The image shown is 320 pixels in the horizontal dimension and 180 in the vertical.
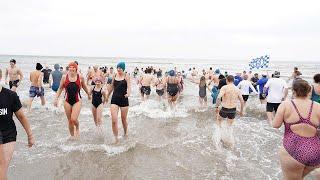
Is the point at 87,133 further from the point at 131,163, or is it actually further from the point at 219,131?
the point at 219,131

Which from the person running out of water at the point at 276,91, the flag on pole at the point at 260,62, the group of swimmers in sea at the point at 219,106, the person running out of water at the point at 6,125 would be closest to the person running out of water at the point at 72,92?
the group of swimmers in sea at the point at 219,106

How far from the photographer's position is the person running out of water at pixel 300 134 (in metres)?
3.37

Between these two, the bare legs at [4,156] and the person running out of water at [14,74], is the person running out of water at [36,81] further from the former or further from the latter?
the bare legs at [4,156]

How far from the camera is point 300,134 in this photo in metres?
3.40

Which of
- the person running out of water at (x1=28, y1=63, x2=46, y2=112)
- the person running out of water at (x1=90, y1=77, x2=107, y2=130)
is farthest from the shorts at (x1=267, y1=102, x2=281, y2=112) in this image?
the person running out of water at (x1=28, y1=63, x2=46, y2=112)

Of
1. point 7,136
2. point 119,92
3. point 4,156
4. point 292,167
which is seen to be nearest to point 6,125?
point 7,136

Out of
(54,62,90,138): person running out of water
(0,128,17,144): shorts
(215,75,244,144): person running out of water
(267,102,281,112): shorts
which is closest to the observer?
(0,128,17,144): shorts

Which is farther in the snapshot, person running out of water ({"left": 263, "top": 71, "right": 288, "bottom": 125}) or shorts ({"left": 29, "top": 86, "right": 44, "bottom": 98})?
shorts ({"left": 29, "top": 86, "right": 44, "bottom": 98})

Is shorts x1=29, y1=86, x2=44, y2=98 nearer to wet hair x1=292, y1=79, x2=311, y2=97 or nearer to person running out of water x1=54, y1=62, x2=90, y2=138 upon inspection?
person running out of water x1=54, y1=62, x2=90, y2=138

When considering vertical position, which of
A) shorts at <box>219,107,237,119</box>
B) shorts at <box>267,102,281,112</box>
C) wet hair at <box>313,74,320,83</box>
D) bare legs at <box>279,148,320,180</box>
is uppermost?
wet hair at <box>313,74,320,83</box>

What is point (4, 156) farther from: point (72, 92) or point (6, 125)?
point (72, 92)

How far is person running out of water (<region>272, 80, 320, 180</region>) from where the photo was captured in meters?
3.37

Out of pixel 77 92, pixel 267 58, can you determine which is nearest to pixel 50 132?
pixel 77 92

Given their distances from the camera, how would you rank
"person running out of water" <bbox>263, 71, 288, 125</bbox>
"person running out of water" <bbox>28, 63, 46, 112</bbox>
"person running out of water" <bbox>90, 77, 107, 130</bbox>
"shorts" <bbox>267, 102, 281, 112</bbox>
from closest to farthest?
"person running out of water" <bbox>90, 77, 107, 130</bbox> → "person running out of water" <bbox>263, 71, 288, 125</bbox> → "shorts" <bbox>267, 102, 281, 112</bbox> → "person running out of water" <bbox>28, 63, 46, 112</bbox>
